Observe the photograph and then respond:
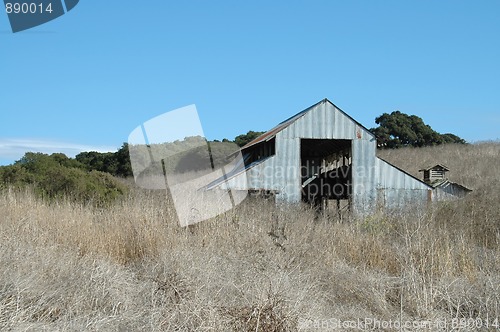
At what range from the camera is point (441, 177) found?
2780 cm

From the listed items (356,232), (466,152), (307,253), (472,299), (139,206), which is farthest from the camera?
(466,152)

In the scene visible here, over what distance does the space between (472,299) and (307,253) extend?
331cm

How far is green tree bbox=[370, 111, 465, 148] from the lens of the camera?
6216cm

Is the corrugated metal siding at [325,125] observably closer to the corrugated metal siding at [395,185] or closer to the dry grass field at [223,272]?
the corrugated metal siding at [395,185]

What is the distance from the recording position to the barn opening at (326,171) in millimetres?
25375

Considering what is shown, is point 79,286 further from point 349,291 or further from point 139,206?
point 139,206

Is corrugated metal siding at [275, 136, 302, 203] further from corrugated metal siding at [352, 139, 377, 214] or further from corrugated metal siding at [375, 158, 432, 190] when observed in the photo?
corrugated metal siding at [375, 158, 432, 190]

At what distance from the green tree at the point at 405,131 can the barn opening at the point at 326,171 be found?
35.7 m

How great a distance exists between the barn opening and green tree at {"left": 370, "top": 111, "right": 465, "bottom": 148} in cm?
3566

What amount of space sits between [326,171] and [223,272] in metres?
20.4

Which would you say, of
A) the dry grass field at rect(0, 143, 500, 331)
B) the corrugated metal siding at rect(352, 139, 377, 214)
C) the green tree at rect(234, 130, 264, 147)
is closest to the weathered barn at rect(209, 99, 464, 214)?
the corrugated metal siding at rect(352, 139, 377, 214)

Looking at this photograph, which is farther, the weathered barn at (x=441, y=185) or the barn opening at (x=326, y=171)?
the weathered barn at (x=441, y=185)

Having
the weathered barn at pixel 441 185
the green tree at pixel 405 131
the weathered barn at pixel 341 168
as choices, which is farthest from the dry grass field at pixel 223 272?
the green tree at pixel 405 131

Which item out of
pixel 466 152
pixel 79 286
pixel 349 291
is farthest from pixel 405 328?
pixel 466 152
